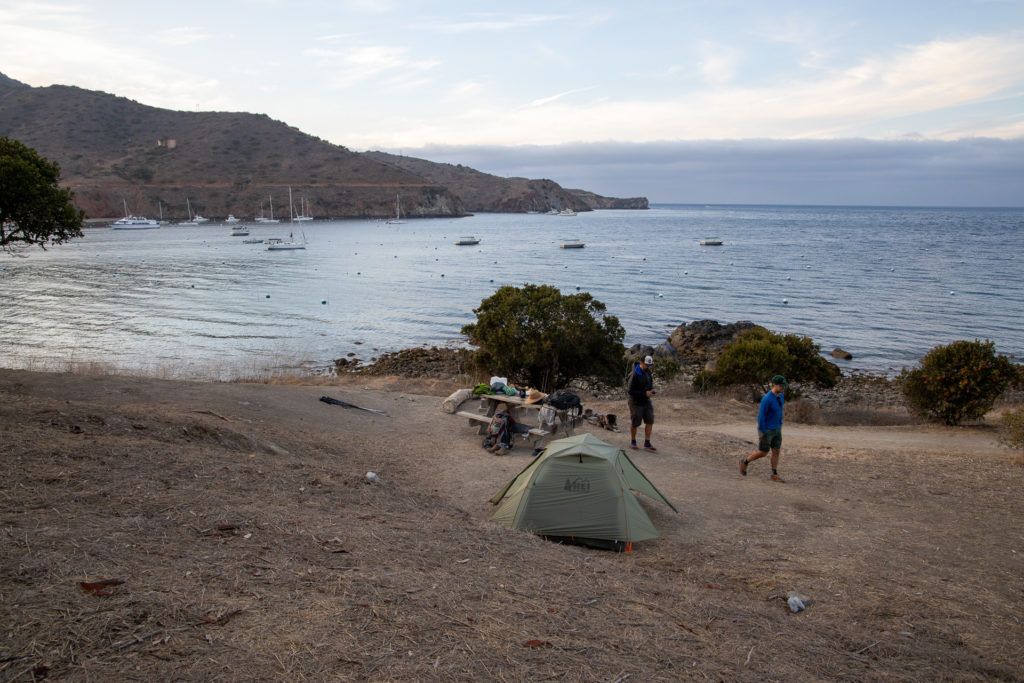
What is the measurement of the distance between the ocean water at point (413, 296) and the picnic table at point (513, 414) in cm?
1192

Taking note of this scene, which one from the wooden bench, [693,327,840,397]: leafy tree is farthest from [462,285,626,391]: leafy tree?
the wooden bench

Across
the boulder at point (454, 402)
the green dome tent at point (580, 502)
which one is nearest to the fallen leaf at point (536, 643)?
the green dome tent at point (580, 502)

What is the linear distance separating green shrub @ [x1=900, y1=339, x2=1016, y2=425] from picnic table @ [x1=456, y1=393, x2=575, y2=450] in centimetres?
956

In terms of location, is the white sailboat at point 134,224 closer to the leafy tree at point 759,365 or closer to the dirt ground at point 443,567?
the leafy tree at point 759,365

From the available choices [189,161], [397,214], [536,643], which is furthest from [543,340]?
[189,161]

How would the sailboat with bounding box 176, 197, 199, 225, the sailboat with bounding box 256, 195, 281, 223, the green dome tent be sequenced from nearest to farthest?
the green dome tent → the sailboat with bounding box 256, 195, 281, 223 → the sailboat with bounding box 176, 197, 199, 225

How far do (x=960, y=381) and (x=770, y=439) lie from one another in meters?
8.30

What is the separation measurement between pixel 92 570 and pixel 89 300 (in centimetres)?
4302

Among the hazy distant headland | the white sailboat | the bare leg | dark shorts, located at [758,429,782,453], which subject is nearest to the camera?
dark shorts, located at [758,429,782,453]

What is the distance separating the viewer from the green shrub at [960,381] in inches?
645

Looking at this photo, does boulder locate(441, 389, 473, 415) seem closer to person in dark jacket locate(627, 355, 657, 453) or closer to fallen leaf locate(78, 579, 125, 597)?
person in dark jacket locate(627, 355, 657, 453)

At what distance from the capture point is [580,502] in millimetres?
9109

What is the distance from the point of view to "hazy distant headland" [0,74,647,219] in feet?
412

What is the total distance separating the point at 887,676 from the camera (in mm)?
5504
